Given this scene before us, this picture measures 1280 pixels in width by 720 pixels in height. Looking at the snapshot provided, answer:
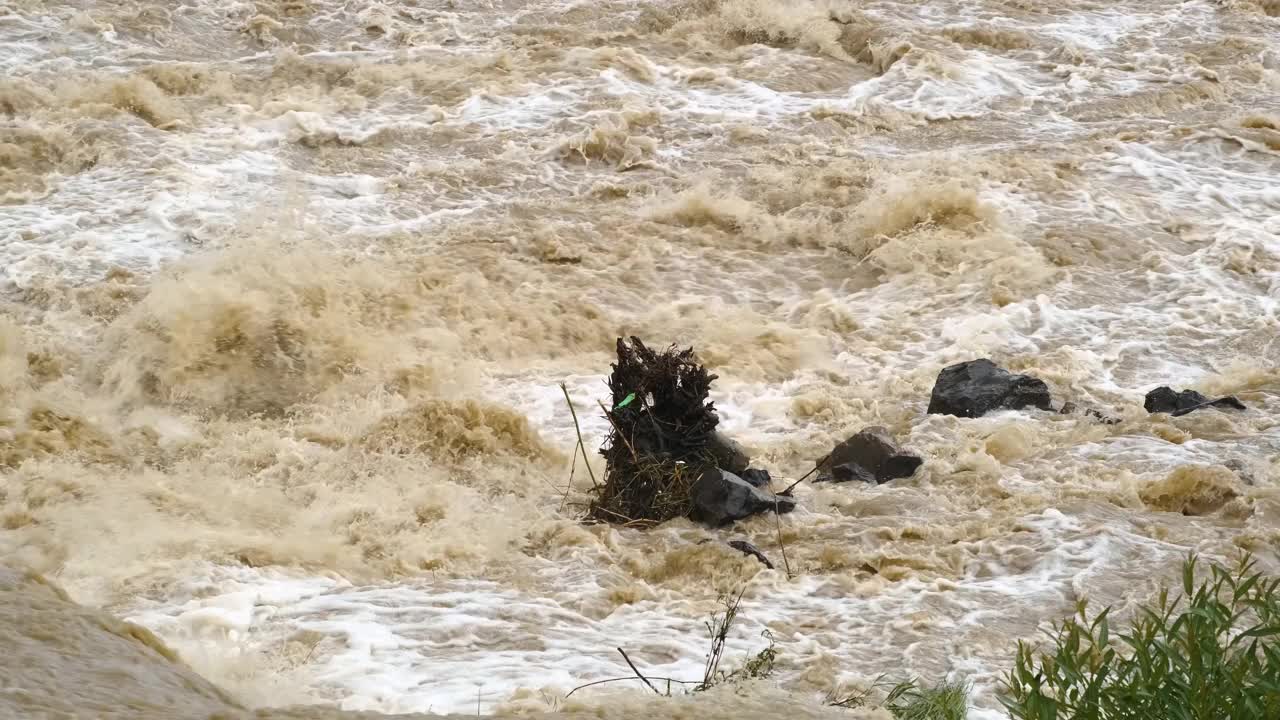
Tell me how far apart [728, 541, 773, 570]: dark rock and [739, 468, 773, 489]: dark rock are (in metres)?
0.56

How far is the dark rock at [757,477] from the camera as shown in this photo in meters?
6.15

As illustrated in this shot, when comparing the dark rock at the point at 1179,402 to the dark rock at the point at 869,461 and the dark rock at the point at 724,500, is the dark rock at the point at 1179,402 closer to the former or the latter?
the dark rock at the point at 869,461

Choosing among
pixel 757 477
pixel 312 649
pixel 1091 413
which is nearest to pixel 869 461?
pixel 757 477

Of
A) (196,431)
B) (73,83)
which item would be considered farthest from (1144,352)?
(73,83)

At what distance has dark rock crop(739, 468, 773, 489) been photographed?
6.15 m

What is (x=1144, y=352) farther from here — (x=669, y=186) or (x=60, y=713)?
(x=60, y=713)

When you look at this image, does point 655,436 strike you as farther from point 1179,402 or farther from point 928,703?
point 1179,402

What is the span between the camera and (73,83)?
35.6ft

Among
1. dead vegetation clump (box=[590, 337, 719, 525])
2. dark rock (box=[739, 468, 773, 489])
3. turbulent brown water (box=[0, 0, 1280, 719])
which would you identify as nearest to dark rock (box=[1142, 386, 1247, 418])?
turbulent brown water (box=[0, 0, 1280, 719])

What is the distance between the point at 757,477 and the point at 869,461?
0.62 metres

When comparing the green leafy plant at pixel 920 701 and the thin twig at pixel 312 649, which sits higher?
the green leafy plant at pixel 920 701

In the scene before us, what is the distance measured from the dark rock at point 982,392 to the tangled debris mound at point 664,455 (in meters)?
1.50

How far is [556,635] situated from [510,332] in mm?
3740

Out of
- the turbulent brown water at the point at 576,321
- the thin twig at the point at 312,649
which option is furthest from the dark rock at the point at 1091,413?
the thin twig at the point at 312,649
